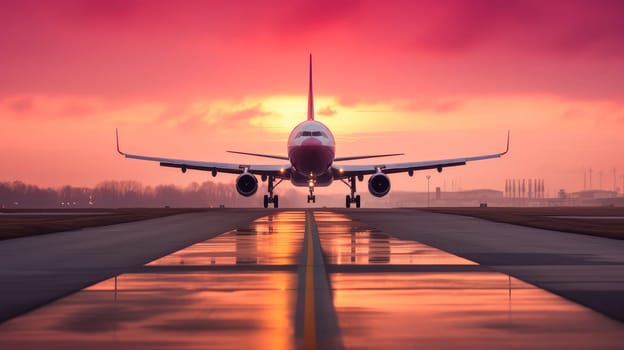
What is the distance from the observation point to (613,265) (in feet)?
67.5

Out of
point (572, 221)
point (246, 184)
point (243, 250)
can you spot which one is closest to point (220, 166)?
point (246, 184)

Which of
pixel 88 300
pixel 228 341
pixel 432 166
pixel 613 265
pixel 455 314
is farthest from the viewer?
pixel 432 166

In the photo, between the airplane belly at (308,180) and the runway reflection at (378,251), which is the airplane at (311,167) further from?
the runway reflection at (378,251)

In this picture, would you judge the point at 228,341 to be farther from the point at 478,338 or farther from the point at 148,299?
the point at 148,299

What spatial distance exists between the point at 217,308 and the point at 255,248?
1321cm

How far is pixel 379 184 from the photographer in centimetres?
6838

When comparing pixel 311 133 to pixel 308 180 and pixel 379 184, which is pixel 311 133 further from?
pixel 379 184

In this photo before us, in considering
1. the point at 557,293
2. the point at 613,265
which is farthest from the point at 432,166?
the point at 557,293

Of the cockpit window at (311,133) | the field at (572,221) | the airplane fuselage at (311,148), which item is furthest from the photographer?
the cockpit window at (311,133)

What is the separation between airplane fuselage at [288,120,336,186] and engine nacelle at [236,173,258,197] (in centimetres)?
418

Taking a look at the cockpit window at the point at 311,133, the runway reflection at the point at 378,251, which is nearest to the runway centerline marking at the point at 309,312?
the runway reflection at the point at 378,251

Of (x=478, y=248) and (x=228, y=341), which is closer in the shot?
(x=228, y=341)

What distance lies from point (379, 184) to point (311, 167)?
8.12 m

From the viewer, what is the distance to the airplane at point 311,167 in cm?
6094
